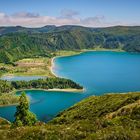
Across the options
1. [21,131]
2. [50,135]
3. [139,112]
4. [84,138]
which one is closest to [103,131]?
[84,138]

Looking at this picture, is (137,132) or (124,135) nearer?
(124,135)

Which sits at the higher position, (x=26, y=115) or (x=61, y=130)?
(x=61, y=130)

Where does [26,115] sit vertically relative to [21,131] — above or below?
below

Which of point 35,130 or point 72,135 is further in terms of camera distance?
point 35,130

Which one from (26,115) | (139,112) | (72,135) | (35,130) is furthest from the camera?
(26,115)

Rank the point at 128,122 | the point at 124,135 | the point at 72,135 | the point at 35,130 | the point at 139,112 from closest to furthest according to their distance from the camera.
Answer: the point at 124,135 → the point at 72,135 → the point at 35,130 → the point at 128,122 → the point at 139,112

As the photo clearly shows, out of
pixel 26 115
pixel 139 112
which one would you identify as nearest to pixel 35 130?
pixel 139 112

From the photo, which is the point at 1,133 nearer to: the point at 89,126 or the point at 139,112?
the point at 89,126

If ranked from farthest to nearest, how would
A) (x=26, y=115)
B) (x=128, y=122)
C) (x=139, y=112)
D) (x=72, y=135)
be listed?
(x=26, y=115) → (x=139, y=112) → (x=128, y=122) → (x=72, y=135)

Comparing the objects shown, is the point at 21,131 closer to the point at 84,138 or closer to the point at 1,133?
the point at 1,133
